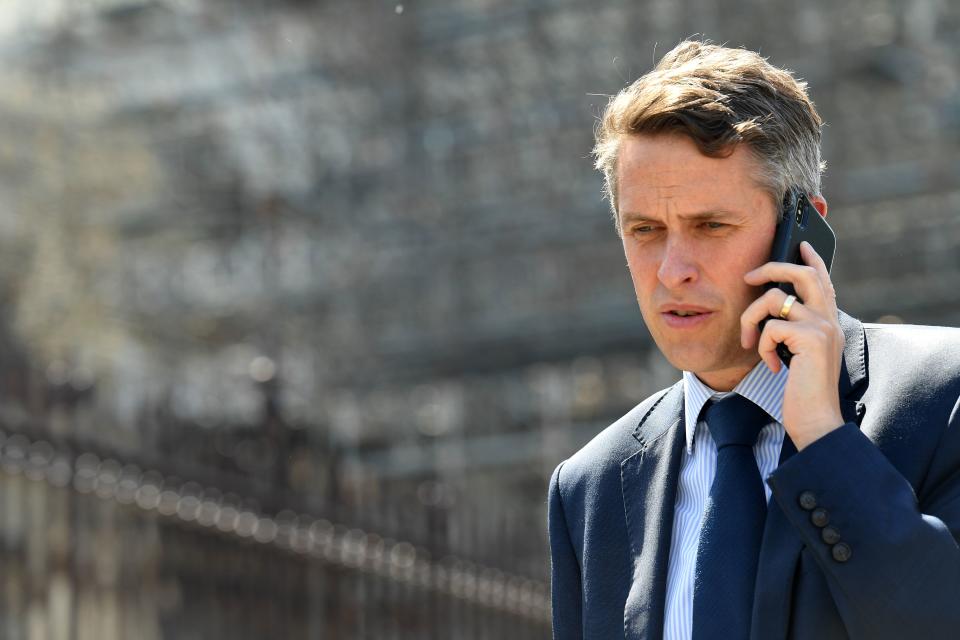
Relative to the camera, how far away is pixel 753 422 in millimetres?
2141

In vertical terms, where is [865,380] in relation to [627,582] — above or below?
above

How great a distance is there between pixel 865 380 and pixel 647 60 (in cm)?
1908

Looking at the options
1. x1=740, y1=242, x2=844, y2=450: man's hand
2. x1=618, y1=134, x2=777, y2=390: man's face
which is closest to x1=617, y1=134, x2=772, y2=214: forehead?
x1=618, y1=134, x2=777, y2=390: man's face

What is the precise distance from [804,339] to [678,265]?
193mm

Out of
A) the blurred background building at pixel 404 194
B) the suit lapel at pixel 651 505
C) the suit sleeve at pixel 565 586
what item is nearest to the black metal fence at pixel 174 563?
the suit sleeve at pixel 565 586

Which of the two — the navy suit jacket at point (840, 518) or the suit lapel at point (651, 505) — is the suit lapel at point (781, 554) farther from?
the suit lapel at point (651, 505)

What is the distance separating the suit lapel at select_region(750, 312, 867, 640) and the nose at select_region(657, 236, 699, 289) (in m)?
0.24

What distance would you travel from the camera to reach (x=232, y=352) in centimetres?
2702

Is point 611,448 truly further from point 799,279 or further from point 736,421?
point 799,279

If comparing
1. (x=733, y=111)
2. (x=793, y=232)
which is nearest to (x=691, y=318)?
(x=793, y=232)

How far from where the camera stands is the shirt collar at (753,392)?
2148 millimetres

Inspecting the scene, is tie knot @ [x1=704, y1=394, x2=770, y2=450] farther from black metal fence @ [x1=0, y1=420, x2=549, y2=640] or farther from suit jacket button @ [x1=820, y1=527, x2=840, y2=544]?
black metal fence @ [x1=0, y1=420, x2=549, y2=640]

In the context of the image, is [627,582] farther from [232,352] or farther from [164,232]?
[164,232]

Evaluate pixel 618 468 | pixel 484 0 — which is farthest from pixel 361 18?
pixel 618 468
